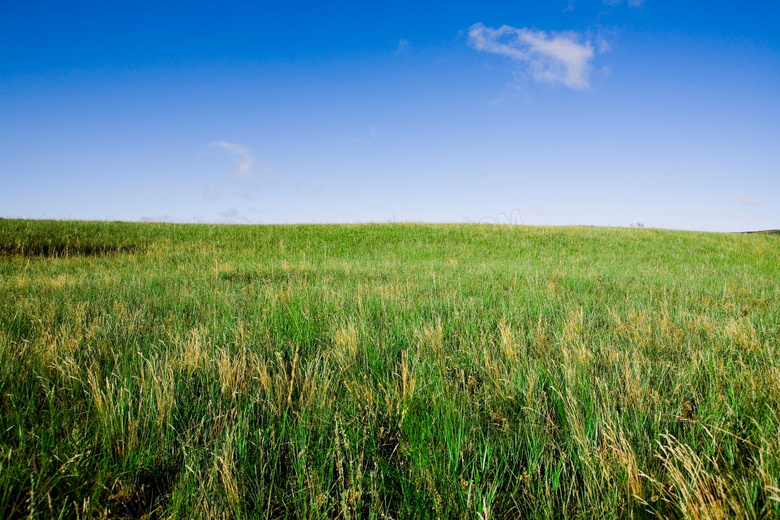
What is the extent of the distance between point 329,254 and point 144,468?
1374 cm

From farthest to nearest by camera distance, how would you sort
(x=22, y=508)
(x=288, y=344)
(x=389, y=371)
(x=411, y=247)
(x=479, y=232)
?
(x=479, y=232), (x=411, y=247), (x=288, y=344), (x=389, y=371), (x=22, y=508)

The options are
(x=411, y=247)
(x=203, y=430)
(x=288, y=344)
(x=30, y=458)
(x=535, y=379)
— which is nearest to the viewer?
(x=30, y=458)

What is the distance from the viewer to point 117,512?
138 centimetres

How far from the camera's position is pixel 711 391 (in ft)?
6.77

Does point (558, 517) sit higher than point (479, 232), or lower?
lower

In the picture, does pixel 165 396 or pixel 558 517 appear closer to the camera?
pixel 558 517

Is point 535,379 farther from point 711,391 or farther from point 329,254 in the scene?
point 329,254

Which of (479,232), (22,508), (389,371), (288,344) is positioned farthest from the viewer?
(479,232)

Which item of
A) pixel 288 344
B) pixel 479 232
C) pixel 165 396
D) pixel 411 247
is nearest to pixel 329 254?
pixel 411 247

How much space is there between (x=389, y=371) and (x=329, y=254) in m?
12.8

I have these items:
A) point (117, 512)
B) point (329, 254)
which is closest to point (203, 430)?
point (117, 512)

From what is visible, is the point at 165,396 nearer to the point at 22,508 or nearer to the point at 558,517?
the point at 22,508

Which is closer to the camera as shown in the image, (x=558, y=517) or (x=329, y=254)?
(x=558, y=517)

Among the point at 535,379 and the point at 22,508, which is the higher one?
the point at 535,379
